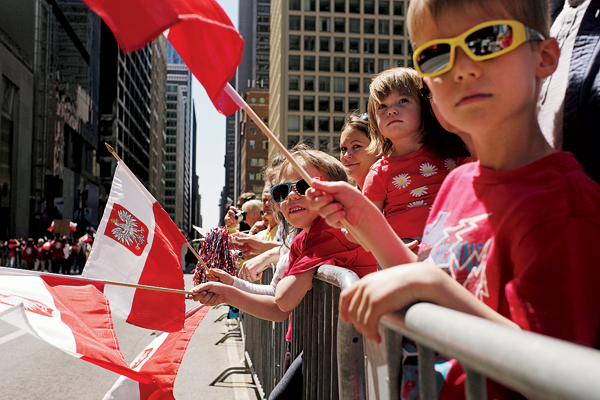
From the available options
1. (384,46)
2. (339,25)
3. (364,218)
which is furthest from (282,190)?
(339,25)

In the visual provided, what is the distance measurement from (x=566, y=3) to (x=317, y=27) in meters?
80.0

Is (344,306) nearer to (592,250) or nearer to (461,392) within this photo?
(461,392)

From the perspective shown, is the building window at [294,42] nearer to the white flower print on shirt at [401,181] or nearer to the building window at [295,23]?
the building window at [295,23]

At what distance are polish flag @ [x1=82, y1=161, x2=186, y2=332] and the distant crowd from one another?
2792cm

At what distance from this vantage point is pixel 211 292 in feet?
9.00

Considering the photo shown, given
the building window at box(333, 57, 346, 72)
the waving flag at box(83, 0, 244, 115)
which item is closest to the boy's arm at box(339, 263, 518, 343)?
the waving flag at box(83, 0, 244, 115)

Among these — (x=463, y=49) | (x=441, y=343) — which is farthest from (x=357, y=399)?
(x=463, y=49)

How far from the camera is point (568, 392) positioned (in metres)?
0.58

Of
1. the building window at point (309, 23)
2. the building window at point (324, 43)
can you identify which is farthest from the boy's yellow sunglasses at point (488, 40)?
the building window at point (309, 23)

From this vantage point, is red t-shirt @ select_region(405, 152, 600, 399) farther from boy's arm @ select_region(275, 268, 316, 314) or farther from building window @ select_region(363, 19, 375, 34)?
building window @ select_region(363, 19, 375, 34)

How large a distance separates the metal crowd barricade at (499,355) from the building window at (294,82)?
7759 cm

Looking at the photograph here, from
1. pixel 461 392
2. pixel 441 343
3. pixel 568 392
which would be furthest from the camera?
pixel 461 392

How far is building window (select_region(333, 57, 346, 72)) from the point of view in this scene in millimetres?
77750

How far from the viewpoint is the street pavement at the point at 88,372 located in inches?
211
